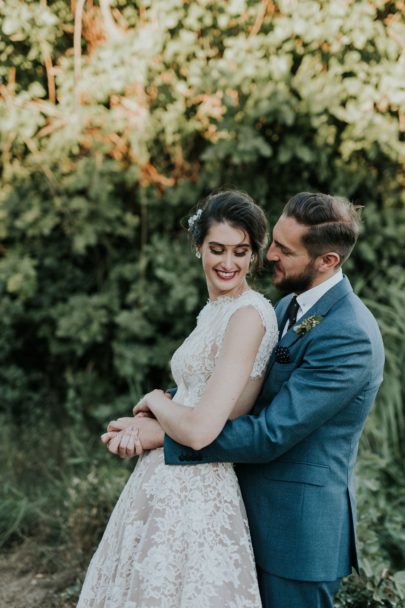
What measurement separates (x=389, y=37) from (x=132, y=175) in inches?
81.6

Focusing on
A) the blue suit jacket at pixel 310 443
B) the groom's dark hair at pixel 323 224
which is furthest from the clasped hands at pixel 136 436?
the groom's dark hair at pixel 323 224

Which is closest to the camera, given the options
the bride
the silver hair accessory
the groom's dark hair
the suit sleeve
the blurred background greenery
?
the suit sleeve

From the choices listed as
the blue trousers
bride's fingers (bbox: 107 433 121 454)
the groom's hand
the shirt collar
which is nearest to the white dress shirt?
the shirt collar

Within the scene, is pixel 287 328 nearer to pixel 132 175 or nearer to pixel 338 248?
pixel 338 248

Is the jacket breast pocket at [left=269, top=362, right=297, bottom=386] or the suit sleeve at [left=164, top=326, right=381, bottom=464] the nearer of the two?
the suit sleeve at [left=164, top=326, right=381, bottom=464]

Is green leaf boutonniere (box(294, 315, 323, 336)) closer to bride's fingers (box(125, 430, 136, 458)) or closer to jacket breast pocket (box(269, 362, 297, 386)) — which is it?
jacket breast pocket (box(269, 362, 297, 386))

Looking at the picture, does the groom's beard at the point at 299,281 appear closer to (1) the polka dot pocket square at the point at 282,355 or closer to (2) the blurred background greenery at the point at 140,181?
(1) the polka dot pocket square at the point at 282,355

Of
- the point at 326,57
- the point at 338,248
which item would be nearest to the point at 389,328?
the point at 326,57

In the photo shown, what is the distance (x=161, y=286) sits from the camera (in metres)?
5.07

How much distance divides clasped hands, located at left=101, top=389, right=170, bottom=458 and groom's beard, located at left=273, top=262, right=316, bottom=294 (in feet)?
1.98

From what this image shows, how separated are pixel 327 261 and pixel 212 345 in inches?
19.8

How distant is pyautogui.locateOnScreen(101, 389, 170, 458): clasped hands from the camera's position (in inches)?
92.0

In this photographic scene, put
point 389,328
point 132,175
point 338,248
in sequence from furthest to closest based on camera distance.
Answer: point 132,175, point 389,328, point 338,248

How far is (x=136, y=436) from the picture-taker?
237 centimetres
